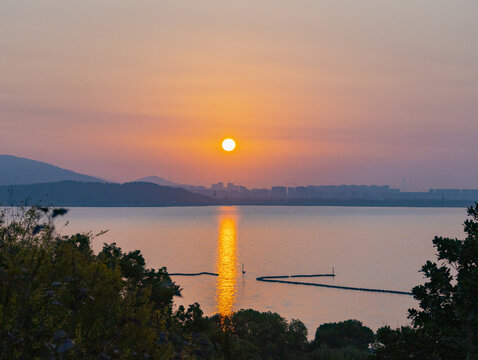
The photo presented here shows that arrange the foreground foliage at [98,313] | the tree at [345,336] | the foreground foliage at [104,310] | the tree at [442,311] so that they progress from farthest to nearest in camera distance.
Result: the tree at [345,336] < the tree at [442,311] < the foreground foliage at [98,313] < the foreground foliage at [104,310]

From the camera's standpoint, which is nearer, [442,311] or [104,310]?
[104,310]

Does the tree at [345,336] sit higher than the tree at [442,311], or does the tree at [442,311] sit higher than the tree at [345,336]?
the tree at [442,311]

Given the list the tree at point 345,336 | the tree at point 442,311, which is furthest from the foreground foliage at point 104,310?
the tree at point 345,336

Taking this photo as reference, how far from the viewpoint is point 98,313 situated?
17.7 metres

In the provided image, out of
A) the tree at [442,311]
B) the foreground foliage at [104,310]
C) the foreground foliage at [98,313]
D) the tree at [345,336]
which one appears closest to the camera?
the foreground foliage at [104,310]

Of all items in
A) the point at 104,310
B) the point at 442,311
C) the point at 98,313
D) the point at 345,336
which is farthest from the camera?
the point at 345,336

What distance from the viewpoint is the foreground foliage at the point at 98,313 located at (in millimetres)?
11406

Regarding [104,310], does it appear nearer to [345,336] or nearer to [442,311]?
[442,311]

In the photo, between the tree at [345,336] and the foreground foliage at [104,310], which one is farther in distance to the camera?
the tree at [345,336]

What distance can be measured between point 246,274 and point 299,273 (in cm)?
1999

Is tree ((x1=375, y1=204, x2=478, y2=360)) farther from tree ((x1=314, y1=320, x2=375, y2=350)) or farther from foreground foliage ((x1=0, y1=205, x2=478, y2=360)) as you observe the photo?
tree ((x1=314, y1=320, x2=375, y2=350))

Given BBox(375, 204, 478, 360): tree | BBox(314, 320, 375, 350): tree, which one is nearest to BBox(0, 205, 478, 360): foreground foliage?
BBox(375, 204, 478, 360): tree

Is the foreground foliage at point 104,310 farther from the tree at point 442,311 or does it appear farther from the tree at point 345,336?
the tree at point 345,336

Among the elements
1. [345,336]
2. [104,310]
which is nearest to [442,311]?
[104,310]
